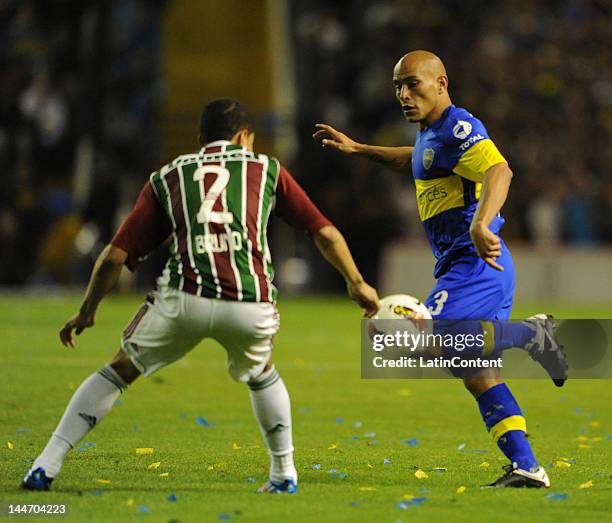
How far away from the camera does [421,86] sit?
23.9 ft

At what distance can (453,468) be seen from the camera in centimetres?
779

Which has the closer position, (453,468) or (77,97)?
(453,468)

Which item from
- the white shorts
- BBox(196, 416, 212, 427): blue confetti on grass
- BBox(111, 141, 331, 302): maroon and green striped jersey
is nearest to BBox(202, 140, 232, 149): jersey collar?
BBox(111, 141, 331, 302): maroon and green striped jersey

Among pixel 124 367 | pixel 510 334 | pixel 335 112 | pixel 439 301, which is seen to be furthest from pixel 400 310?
pixel 335 112

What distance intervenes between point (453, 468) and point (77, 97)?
61.8 feet

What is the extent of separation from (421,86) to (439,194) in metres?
0.57

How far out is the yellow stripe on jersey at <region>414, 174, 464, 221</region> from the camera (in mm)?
7270

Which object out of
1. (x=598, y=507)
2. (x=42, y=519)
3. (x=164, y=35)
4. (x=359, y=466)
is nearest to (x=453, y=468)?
(x=359, y=466)

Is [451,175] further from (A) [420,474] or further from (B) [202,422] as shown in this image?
(B) [202,422]

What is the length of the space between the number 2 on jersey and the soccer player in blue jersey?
4.30 feet

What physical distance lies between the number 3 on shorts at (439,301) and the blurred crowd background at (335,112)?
1651 centimetres

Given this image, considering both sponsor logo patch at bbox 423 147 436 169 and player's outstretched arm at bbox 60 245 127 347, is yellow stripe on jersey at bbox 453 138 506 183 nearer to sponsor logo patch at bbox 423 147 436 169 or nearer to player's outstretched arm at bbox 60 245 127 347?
sponsor logo patch at bbox 423 147 436 169

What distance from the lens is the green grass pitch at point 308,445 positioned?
6395mm

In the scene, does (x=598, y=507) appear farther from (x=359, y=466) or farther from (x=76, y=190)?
(x=76, y=190)
